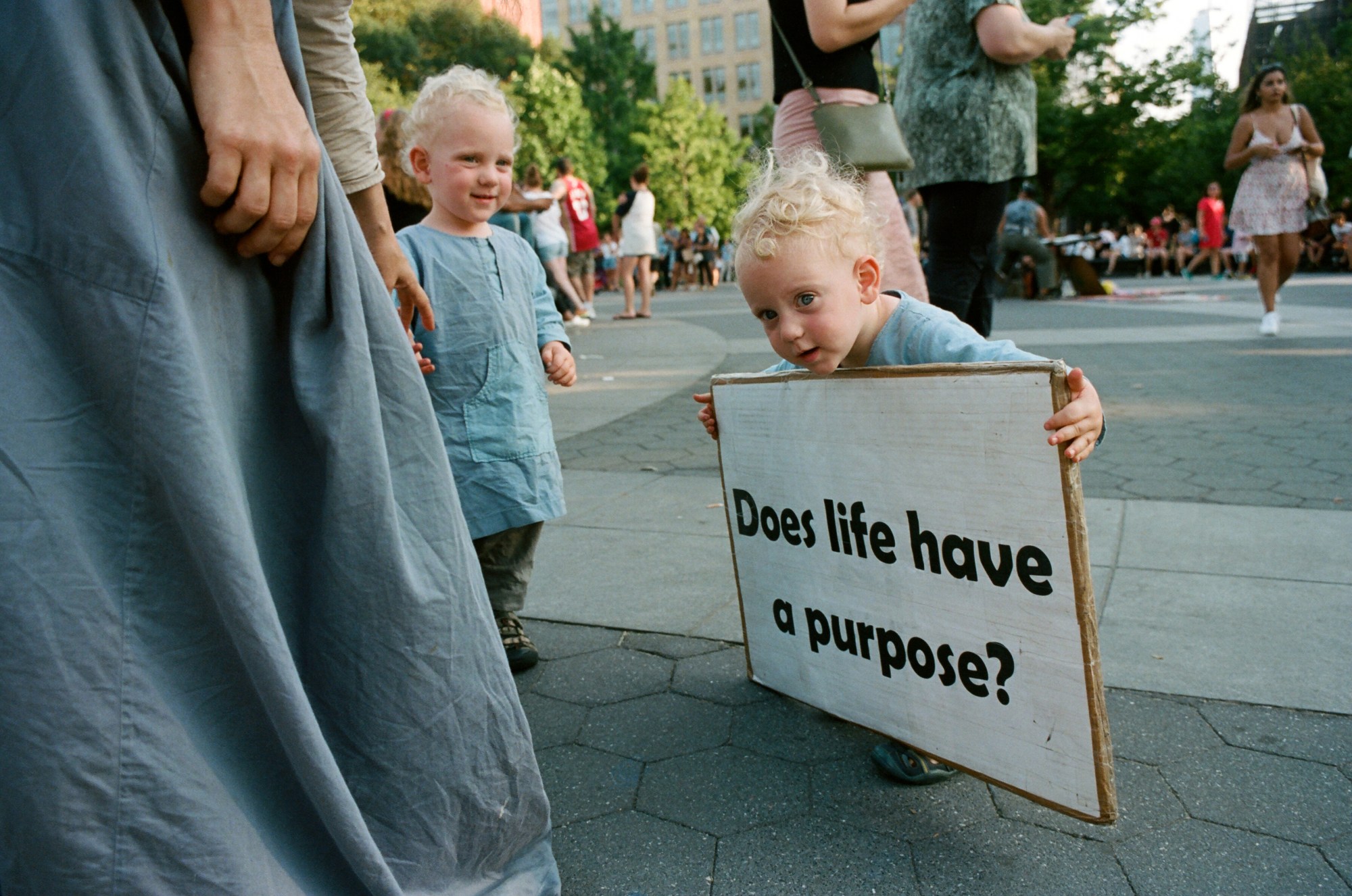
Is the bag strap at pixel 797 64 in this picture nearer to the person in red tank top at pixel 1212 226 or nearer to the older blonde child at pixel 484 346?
the older blonde child at pixel 484 346

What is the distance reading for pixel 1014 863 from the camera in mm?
1665

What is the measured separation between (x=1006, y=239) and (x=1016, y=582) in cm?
1458

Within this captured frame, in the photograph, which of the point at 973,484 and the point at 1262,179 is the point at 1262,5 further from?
the point at 973,484

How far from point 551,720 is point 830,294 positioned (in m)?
1.13

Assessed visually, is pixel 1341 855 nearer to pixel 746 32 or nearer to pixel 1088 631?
pixel 1088 631

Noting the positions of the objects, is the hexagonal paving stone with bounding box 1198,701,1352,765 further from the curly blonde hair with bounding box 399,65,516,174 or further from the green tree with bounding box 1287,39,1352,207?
the green tree with bounding box 1287,39,1352,207

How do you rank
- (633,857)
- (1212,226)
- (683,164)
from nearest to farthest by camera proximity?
(633,857) < (1212,226) < (683,164)

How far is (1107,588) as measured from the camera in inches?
113

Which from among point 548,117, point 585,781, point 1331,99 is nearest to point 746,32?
point 548,117

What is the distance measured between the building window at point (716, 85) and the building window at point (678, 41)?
3.22 metres

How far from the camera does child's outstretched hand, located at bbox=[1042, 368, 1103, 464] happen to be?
149 centimetres

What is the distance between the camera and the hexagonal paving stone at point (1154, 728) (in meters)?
1.98

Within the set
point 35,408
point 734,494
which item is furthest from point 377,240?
point 734,494

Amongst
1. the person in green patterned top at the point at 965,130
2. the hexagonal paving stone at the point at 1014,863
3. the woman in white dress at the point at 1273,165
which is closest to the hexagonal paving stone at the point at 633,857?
the hexagonal paving stone at the point at 1014,863
